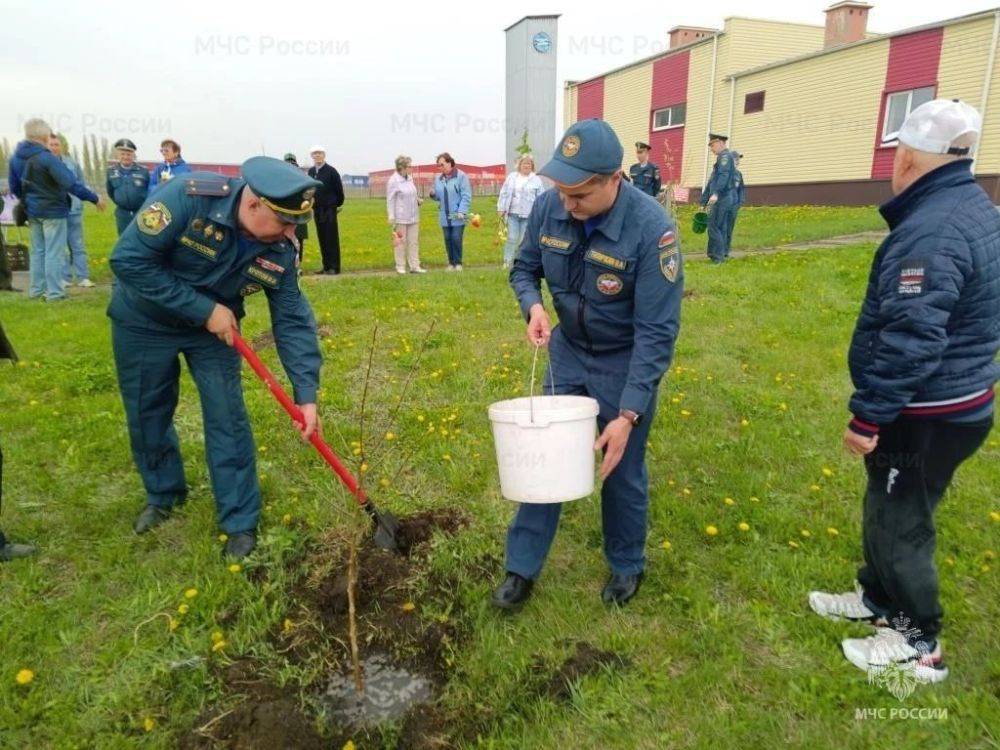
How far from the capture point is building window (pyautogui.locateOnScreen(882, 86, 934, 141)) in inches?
738

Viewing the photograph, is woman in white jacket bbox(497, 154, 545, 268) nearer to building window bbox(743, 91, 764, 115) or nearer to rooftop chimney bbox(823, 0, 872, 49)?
building window bbox(743, 91, 764, 115)

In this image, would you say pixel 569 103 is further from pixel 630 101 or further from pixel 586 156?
pixel 586 156

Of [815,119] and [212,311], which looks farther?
[815,119]

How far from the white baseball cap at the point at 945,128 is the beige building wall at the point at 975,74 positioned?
1847cm

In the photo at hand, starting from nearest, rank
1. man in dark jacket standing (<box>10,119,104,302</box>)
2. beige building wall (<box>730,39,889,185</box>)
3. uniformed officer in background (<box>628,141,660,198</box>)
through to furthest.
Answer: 1. man in dark jacket standing (<box>10,119,104,302</box>)
2. uniformed officer in background (<box>628,141,660,198</box>)
3. beige building wall (<box>730,39,889,185</box>)

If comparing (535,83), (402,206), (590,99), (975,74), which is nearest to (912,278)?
(402,206)

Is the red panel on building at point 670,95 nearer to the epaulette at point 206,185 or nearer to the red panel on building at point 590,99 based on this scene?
the red panel on building at point 590,99

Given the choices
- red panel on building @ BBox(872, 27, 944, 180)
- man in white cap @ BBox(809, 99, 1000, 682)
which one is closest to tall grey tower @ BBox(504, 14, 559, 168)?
red panel on building @ BBox(872, 27, 944, 180)

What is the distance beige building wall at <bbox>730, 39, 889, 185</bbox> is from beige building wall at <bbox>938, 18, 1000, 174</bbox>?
1822 millimetres

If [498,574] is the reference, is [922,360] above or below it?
above

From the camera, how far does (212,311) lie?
120 inches

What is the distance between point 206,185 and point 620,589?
102 inches

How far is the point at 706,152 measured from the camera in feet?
85.3

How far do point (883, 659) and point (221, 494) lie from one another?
3.03 metres
